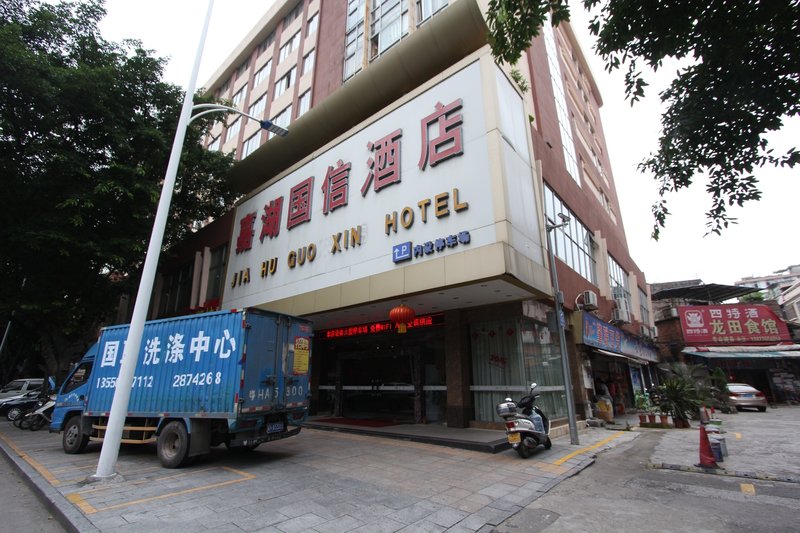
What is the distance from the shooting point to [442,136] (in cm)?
1152

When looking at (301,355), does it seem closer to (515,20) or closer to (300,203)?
(515,20)

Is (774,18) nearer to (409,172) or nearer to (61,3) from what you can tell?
(409,172)

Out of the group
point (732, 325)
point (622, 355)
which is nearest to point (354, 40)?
point (622, 355)

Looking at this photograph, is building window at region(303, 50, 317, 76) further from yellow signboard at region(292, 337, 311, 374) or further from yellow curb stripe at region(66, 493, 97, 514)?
yellow curb stripe at region(66, 493, 97, 514)

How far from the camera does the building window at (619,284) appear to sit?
838 inches

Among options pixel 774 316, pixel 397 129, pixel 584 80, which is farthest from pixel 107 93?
pixel 774 316

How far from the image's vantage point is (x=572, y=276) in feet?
49.9

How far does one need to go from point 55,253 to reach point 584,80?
130ft

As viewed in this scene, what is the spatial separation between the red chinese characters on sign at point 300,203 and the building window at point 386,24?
897 cm

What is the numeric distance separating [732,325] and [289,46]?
3868 centimetres

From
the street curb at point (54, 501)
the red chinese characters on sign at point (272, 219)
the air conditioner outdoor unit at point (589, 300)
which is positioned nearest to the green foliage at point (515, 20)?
the street curb at point (54, 501)

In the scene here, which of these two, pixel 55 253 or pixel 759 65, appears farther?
pixel 55 253

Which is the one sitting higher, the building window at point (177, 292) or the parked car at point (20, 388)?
the building window at point (177, 292)

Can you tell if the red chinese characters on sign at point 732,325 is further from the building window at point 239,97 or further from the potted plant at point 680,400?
the building window at point 239,97
